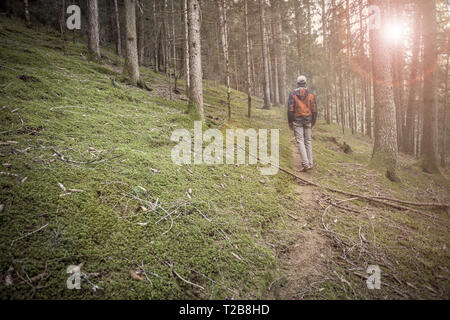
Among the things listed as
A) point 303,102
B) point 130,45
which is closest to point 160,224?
point 303,102

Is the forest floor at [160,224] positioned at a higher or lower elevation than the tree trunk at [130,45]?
lower

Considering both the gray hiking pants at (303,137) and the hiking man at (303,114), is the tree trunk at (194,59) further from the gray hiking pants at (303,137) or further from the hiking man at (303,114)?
the gray hiking pants at (303,137)

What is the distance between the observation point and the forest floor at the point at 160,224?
1842 millimetres

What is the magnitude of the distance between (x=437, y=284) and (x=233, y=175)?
3.29 meters

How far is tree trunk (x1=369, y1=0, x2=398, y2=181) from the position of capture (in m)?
6.34

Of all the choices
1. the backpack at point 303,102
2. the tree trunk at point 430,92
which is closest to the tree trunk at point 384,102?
the backpack at point 303,102

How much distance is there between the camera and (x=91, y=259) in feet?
6.06

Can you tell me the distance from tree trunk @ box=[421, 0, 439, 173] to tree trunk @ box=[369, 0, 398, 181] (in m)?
3.78

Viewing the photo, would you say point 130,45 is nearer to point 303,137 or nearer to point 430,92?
point 303,137

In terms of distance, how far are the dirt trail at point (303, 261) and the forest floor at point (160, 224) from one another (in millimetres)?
17

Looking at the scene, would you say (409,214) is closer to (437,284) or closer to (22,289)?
(437,284)

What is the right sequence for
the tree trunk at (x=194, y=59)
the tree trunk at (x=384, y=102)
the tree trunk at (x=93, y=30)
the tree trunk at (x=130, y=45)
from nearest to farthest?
the tree trunk at (x=194, y=59)
the tree trunk at (x=384, y=102)
the tree trunk at (x=130, y=45)
the tree trunk at (x=93, y=30)

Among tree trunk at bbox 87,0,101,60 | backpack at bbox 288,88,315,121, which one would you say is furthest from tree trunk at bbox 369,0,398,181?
tree trunk at bbox 87,0,101,60

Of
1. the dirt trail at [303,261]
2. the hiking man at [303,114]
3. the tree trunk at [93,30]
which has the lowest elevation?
the dirt trail at [303,261]
